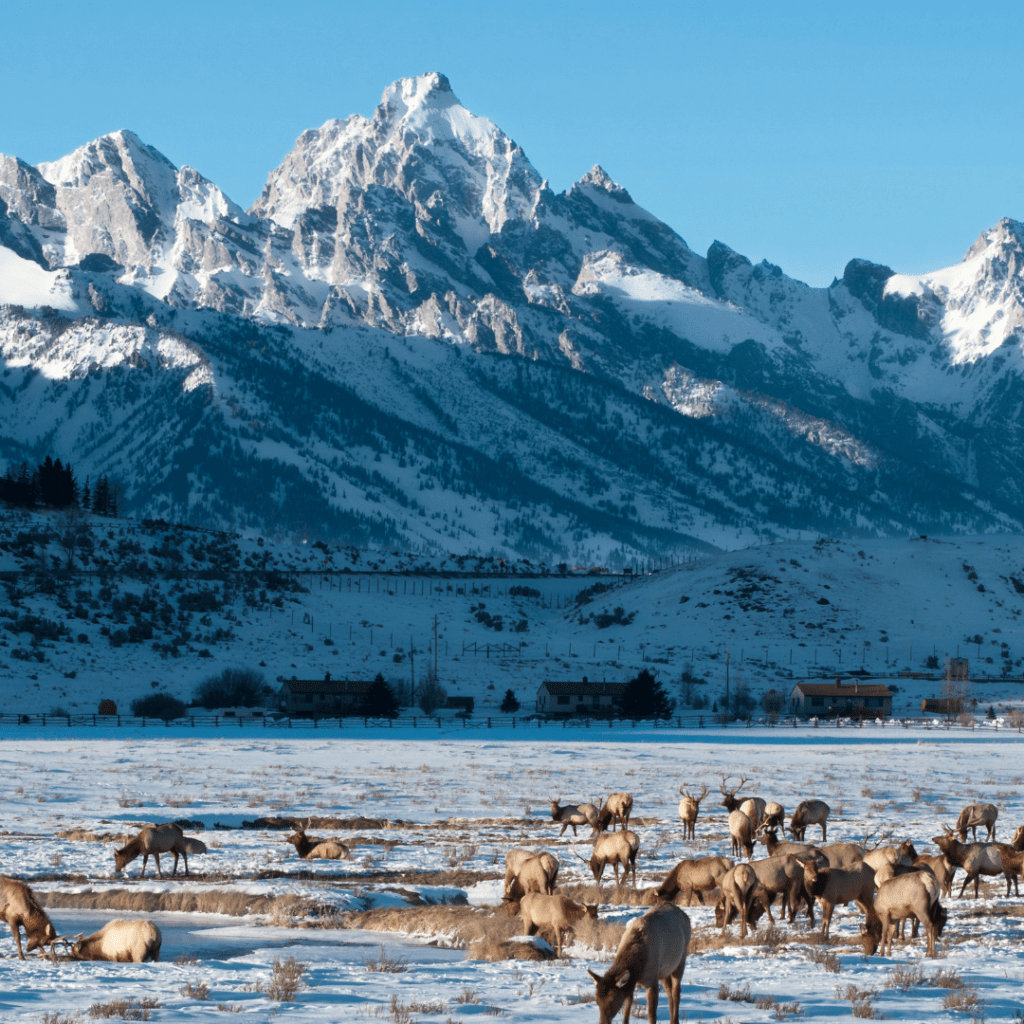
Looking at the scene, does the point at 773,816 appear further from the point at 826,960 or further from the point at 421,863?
the point at 826,960

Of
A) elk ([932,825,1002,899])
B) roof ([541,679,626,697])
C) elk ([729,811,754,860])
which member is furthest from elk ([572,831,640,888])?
roof ([541,679,626,697])

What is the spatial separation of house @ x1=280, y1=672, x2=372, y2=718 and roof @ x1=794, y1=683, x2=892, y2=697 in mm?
31789

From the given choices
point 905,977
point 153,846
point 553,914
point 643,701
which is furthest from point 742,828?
point 643,701

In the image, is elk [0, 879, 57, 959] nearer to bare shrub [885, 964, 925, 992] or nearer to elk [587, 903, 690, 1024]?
elk [587, 903, 690, 1024]

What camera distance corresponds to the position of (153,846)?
96.5 ft

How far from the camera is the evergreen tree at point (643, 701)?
94.9 m

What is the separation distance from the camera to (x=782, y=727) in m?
87.8

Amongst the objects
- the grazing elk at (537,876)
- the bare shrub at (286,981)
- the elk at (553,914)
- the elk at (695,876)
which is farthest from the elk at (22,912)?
the elk at (695,876)

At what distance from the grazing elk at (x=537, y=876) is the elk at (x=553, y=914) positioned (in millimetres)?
827

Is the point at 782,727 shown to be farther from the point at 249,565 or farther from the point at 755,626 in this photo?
the point at 249,565

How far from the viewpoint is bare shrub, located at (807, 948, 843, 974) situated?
19.5 m

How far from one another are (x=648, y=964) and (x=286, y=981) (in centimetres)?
536

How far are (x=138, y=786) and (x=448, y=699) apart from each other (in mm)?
51712

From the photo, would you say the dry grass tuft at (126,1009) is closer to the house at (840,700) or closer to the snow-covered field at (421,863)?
the snow-covered field at (421,863)
